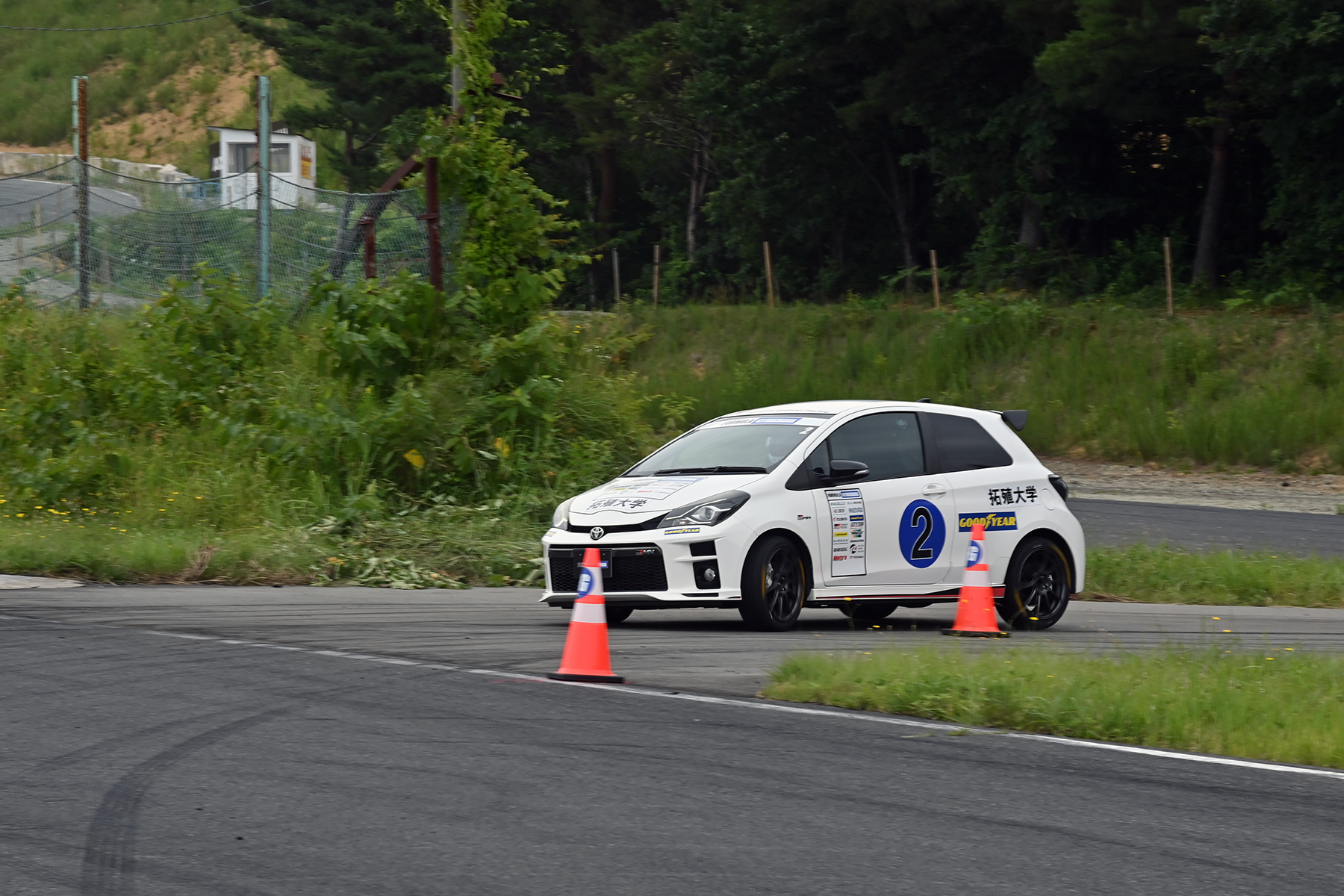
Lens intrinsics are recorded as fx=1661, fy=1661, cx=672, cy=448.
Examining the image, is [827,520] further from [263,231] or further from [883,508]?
[263,231]

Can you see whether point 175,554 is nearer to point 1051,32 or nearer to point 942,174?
point 1051,32

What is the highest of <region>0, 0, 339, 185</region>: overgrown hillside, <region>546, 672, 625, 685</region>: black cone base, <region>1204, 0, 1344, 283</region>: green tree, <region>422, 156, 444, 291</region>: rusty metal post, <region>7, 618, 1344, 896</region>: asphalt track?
<region>0, 0, 339, 185</region>: overgrown hillside

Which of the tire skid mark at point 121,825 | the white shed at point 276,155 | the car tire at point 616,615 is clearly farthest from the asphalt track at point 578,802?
the white shed at point 276,155

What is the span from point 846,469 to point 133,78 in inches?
4227

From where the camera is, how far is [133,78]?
360ft

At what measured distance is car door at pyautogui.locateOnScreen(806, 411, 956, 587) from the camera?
11.9 m

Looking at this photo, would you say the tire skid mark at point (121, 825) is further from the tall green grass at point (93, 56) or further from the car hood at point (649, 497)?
the tall green grass at point (93, 56)

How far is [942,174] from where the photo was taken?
1887 inches

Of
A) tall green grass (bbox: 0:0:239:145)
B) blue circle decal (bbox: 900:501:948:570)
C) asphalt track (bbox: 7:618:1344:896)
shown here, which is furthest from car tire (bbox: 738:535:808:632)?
tall green grass (bbox: 0:0:239:145)

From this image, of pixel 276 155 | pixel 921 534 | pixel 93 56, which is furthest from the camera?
pixel 93 56

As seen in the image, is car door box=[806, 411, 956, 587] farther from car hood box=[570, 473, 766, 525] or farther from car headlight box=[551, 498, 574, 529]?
car headlight box=[551, 498, 574, 529]

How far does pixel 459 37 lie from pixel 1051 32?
2597 cm

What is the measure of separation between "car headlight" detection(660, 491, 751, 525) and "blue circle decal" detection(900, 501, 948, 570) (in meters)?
1.50

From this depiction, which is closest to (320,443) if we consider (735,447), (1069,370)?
(735,447)
